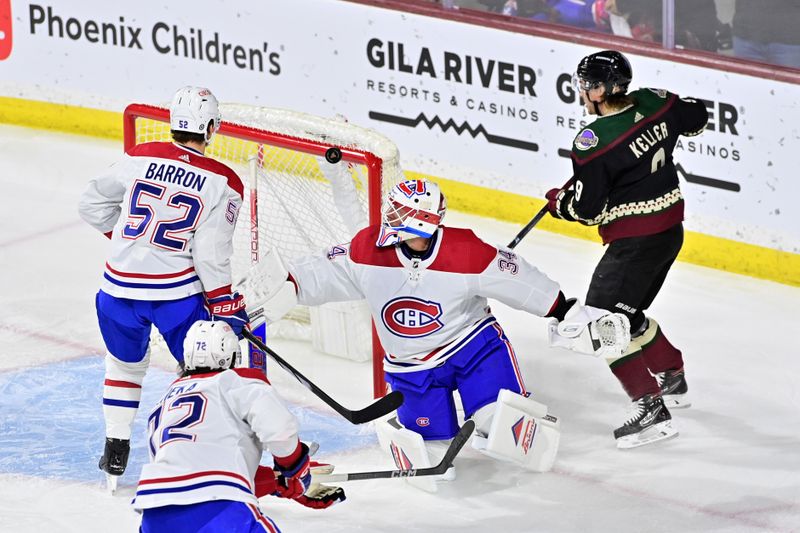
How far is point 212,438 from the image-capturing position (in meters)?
3.41

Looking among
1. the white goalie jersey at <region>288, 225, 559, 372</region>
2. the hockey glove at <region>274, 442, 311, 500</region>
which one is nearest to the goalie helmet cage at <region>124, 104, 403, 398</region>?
the white goalie jersey at <region>288, 225, 559, 372</region>

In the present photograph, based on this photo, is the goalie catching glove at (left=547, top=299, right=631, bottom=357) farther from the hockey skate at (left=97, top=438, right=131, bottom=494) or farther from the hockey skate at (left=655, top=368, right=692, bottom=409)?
the hockey skate at (left=97, top=438, right=131, bottom=494)

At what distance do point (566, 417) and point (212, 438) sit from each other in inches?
68.4

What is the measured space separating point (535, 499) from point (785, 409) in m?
0.99

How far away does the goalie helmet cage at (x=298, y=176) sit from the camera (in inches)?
192

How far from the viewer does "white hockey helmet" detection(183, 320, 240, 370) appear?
3.52m

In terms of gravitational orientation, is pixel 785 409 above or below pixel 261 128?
below

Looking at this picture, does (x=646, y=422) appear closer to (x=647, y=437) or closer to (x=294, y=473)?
(x=647, y=437)

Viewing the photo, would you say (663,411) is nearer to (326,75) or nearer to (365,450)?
(365,450)

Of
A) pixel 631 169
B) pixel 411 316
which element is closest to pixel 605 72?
pixel 631 169

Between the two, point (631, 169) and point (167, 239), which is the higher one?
point (631, 169)

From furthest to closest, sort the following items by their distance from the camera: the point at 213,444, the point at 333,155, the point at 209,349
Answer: the point at 333,155
the point at 209,349
the point at 213,444

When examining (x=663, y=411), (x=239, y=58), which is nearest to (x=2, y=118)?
(x=239, y=58)

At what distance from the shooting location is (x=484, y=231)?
6.37 m
